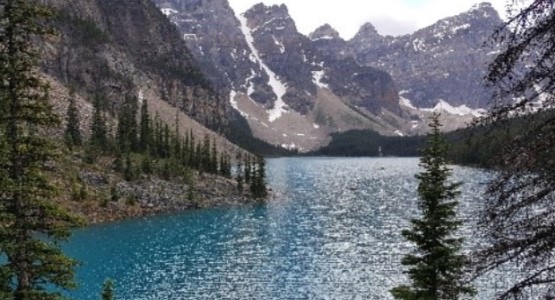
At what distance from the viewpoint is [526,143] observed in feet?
39.4

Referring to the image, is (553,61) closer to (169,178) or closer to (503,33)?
(503,33)

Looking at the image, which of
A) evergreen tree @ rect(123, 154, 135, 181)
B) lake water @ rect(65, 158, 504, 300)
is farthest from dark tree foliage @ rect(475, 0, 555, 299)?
evergreen tree @ rect(123, 154, 135, 181)

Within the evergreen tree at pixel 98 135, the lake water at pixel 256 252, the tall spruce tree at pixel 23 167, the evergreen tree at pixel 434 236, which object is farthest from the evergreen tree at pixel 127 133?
the tall spruce tree at pixel 23 167

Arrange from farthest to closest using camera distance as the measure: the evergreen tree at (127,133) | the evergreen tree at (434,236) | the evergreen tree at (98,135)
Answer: the evergreen tree at (127,133), the evergreen tree at (98,135), the evergreen tree at (434,236)

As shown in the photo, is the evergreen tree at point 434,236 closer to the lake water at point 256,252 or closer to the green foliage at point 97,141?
the lake water at point 256,252

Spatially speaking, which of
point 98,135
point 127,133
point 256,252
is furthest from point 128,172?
point 256,252

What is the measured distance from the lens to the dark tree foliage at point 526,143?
38.1 feet

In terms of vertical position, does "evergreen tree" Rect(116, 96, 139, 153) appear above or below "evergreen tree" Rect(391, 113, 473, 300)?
above

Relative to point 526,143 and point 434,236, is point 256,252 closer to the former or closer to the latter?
point 434,236

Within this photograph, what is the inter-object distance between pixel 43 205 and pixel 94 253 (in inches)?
2369

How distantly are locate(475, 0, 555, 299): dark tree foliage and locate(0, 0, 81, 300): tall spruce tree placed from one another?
1599 cm

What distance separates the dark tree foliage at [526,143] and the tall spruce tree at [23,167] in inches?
630

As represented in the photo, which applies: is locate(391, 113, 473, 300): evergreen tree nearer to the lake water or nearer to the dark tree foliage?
the lake water

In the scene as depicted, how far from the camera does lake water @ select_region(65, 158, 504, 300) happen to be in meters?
59.3
